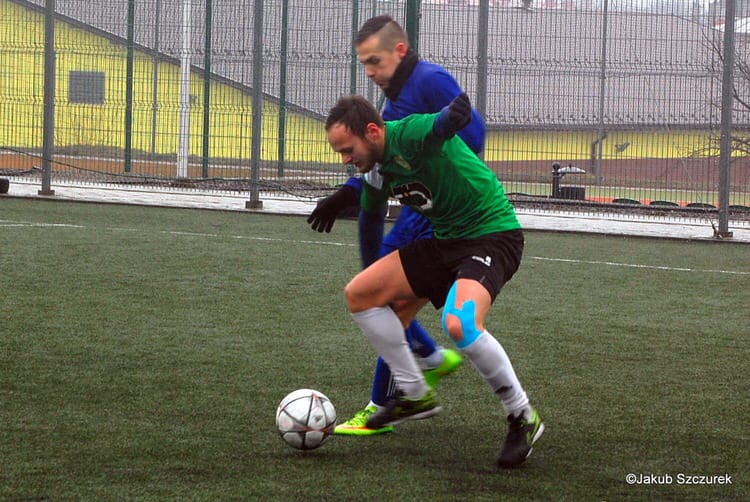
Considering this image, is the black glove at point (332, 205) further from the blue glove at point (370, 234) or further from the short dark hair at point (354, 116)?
the short dark hair at point (354, 116)

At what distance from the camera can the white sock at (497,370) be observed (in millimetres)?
4406

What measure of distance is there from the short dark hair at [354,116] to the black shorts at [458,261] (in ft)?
1.77

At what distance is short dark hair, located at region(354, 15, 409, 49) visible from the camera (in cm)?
496

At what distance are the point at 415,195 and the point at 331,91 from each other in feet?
36.4

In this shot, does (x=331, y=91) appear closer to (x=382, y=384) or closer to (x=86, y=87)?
(x=86, y=87)

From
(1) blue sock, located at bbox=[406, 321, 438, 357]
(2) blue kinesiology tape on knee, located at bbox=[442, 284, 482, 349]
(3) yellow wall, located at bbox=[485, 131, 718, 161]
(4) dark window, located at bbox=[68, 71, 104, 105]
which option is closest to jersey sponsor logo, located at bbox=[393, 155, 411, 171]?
(2) blue kinesiology tape on knee, located at bbox=[442, 284, 482, 349]

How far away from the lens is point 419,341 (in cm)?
513

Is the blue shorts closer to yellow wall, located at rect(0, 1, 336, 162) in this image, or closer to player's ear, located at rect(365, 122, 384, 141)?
player's ear, located at rect(365, 122, 384, 141)

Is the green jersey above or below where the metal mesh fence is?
below

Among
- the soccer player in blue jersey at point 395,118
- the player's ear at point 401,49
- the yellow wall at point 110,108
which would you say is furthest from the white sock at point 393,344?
the yellow wall at point 110,108

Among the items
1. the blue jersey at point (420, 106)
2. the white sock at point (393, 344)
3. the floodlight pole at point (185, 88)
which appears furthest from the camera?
the floodlight pole at point (185, 88)

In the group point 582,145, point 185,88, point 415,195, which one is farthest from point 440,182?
point 185,88

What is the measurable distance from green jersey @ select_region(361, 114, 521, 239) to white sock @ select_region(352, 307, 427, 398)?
1.16ft

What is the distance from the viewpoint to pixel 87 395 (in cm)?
530
